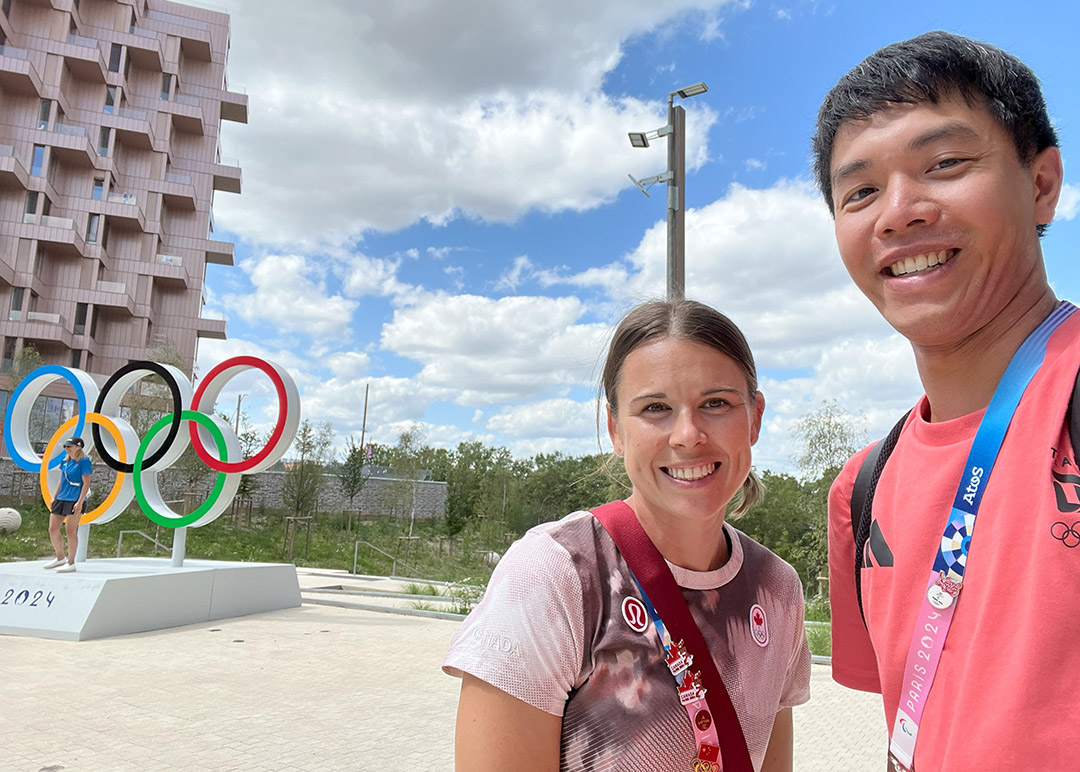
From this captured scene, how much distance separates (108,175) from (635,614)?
4579cm

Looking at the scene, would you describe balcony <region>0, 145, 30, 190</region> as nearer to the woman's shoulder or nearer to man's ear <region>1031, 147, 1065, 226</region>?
the woman's shoulder

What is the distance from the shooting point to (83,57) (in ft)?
127

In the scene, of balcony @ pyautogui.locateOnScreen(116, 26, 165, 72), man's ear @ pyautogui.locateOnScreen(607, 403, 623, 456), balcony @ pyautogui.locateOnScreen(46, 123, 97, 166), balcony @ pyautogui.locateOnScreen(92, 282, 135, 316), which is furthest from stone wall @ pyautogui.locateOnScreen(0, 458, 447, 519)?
man's ear @ pyautogui.locateOnScreen(607, 403, 623, 456)

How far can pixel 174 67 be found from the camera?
43656 millimetres

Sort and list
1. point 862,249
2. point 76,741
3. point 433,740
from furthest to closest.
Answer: point 433,740
point 76,741
point 862,249

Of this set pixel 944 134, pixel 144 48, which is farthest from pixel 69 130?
pixel 944 134

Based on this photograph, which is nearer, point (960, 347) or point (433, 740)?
point (960, 347)

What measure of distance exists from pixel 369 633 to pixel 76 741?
17.1 ft

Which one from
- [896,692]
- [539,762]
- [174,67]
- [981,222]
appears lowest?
[539,762]

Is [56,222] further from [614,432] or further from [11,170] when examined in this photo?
[614,432]

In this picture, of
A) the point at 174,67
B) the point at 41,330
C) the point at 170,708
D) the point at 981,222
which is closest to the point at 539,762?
the point at 981,222

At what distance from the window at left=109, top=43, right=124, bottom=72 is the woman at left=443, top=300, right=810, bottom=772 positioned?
161 feet

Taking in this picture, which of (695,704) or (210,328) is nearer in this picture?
(695,704)

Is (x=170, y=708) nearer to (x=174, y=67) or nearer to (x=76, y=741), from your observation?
(x=76, y=741)
